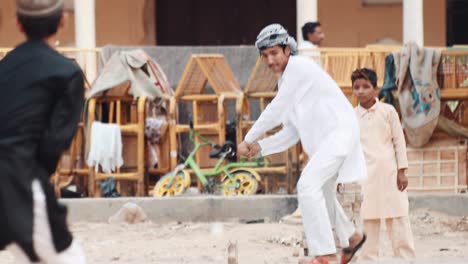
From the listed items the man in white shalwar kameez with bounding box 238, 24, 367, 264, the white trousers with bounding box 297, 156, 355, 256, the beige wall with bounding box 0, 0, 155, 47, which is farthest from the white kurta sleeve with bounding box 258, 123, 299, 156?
the beige wall with bounding box 0, 0, 155, 47

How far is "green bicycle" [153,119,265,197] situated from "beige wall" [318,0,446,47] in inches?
237

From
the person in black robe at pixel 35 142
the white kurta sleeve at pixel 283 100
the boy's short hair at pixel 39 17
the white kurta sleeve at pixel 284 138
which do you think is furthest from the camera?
the white kurta sleeve at pixel 284 138

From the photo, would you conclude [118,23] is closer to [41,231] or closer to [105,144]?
[105,144]

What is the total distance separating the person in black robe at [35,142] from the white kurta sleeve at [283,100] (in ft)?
8.88

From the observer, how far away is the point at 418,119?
13.8m

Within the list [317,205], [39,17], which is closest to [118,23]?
[317,205]

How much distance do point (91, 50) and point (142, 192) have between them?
172 centimetres

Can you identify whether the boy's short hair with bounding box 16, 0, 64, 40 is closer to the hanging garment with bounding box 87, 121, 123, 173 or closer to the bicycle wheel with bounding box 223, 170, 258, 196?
the bicycle wheel with bounding box 223, 170, 258, 196

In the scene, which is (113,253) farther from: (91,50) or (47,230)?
(47,230)

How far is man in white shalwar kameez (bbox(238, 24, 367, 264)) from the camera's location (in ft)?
25.6

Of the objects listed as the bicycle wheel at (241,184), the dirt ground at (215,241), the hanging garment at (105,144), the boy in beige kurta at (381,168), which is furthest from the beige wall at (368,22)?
the boy in beige kurta at (381,168)

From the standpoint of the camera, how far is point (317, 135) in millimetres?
8023

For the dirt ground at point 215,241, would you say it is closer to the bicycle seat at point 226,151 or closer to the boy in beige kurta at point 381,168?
the boy in beige kurta at point 381,168

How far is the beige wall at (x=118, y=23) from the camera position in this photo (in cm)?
1984
